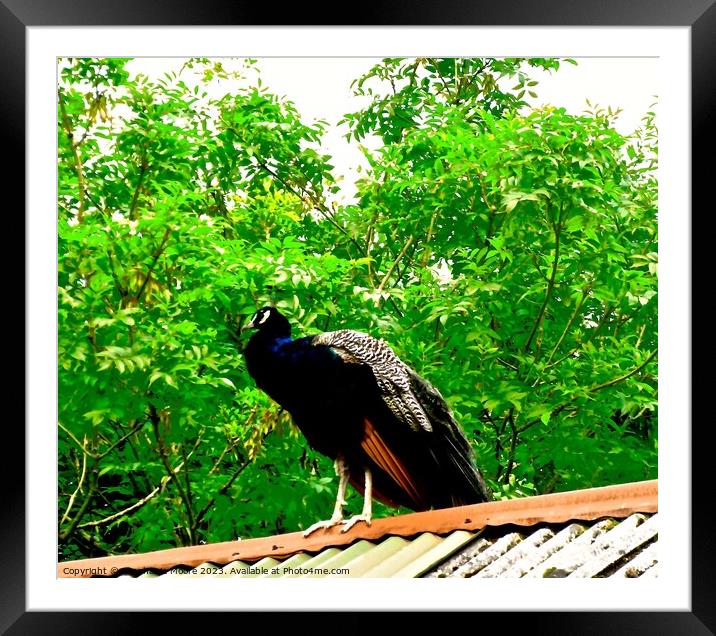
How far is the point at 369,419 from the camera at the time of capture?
10.5 feet

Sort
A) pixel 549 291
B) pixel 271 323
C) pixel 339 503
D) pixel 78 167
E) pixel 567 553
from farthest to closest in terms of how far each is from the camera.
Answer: pixel 78 167
pixel 549 291
pixel 271 323
pixel 339 503
pixel 567 553

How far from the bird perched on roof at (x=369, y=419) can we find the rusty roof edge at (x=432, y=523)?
98 mm

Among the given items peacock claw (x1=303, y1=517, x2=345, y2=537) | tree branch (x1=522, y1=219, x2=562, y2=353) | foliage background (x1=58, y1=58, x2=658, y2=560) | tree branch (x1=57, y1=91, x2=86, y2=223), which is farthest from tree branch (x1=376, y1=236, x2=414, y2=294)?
tree branch (x1=57, y1=91, x2=86, y2=223)

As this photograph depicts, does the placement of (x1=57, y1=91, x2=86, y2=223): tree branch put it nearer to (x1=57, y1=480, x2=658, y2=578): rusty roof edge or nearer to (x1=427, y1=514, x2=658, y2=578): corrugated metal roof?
(x1=57, y1=480, x2=658, y2=578): rusty roof edge

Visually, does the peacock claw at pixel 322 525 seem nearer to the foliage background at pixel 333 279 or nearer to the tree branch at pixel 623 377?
the foliage background at pixel 333 279

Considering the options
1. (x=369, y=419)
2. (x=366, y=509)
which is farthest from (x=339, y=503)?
(x=369, y=419)

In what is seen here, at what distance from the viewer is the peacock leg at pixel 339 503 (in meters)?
3.06

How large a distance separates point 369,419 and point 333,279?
91cm

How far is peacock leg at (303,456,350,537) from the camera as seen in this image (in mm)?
3062

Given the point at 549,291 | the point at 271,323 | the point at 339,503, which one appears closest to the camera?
the point at 339,503
